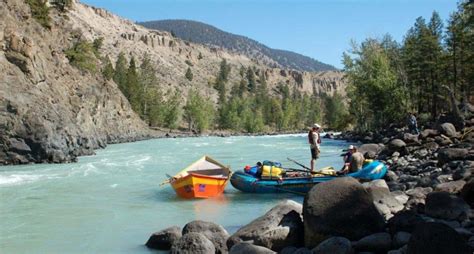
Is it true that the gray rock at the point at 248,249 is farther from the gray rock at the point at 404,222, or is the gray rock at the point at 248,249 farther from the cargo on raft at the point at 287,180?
the cargo on raft at the point at 287,180

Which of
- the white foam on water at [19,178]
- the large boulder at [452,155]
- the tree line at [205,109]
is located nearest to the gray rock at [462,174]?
the large boulder at [452,155]

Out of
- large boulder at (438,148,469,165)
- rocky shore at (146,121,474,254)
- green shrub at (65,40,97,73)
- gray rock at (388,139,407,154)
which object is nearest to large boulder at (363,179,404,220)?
rocky shore at (146,121,474,254)

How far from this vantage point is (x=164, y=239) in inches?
393

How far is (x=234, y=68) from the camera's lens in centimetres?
18512

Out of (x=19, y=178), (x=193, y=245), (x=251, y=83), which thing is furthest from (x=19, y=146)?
(x=251, y=83)

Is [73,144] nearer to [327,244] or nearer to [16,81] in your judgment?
[16,81]

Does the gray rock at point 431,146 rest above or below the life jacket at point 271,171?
above

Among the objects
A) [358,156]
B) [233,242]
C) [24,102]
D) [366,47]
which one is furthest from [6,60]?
[366,47]

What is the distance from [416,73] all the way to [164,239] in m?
42.5

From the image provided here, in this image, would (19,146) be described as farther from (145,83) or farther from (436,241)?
(145,83)

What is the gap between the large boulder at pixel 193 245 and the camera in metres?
8.55

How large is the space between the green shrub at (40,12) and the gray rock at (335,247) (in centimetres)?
4884

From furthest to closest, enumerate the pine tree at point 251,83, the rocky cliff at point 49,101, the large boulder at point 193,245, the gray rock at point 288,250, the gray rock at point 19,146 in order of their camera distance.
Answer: the pine tree at point 251,83 → the rocky cliff at point 49,101 → the gray rock at point 19,146 → the large boulder at point 193,245 → the gray rock at point 288,250

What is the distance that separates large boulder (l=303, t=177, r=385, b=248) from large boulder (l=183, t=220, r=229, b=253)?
174 centimetres
